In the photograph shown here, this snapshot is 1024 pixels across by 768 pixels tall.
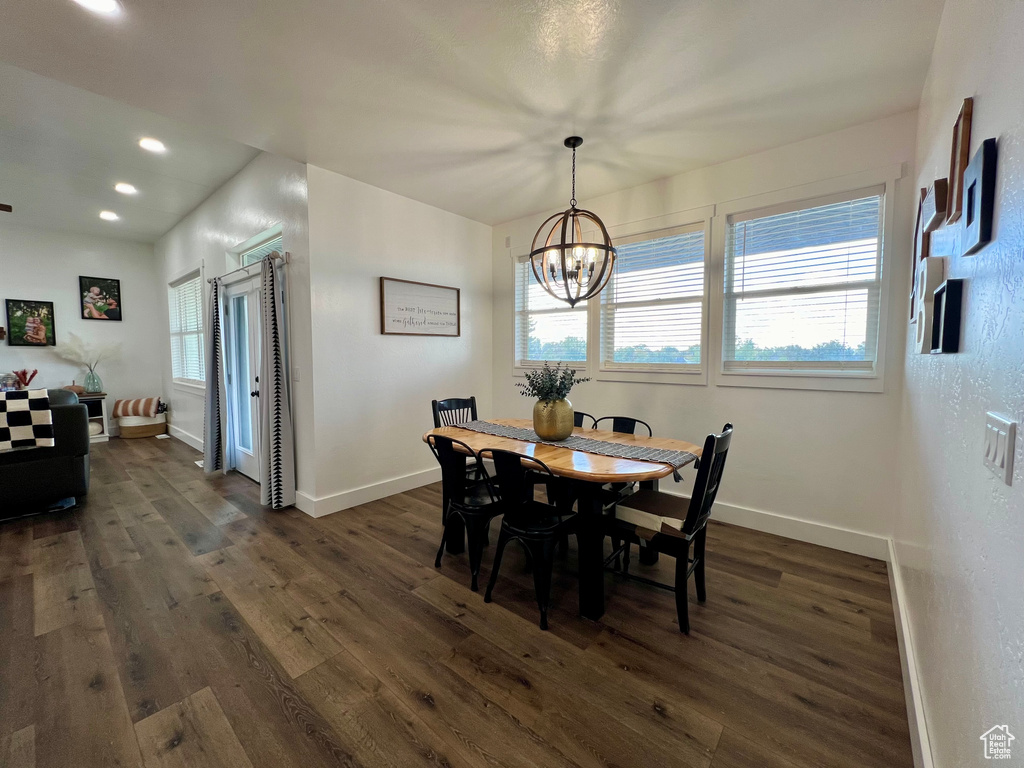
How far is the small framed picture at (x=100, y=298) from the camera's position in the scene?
6113 mm

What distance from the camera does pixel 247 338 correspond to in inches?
162

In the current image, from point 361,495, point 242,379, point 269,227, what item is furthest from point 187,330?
point 361,495

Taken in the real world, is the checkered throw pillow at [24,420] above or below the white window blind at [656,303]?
below

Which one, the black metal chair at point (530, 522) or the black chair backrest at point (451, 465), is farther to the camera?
the black chair backrest at point (451, 465)

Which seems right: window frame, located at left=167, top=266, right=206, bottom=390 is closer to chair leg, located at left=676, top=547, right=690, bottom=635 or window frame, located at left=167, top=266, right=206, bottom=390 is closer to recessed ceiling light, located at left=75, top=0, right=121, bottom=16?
recessed ceiling light, located at left=75, top=0, right=121, bottom=16

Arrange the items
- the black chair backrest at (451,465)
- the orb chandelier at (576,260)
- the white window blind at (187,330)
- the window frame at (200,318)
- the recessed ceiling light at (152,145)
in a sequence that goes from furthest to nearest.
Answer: the white window blind at (187,330), the window frame at (200,318), the recessed ceiling light at (152,145), the orb chandelier at (576,260), the black chair backrest at (451,465)

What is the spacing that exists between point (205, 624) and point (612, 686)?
6.31 ft

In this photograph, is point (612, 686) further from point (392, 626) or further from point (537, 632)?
point (392, 626)

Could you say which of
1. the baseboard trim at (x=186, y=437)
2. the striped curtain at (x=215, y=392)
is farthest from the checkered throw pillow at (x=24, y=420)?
the baseboard trim at (x=186, y=437)

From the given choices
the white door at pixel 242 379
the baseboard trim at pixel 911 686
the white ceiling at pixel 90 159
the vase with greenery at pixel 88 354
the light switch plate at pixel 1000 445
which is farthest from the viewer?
the vase with greenery at pixel 88 354

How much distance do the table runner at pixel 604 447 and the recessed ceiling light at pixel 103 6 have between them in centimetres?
264

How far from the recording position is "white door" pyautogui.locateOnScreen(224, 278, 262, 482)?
4035 mm

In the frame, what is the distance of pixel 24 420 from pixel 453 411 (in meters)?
3.28

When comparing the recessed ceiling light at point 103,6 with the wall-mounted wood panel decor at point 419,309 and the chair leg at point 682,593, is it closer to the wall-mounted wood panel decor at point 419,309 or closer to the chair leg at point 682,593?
the wall-mounted wood panel decor at point 419,309
